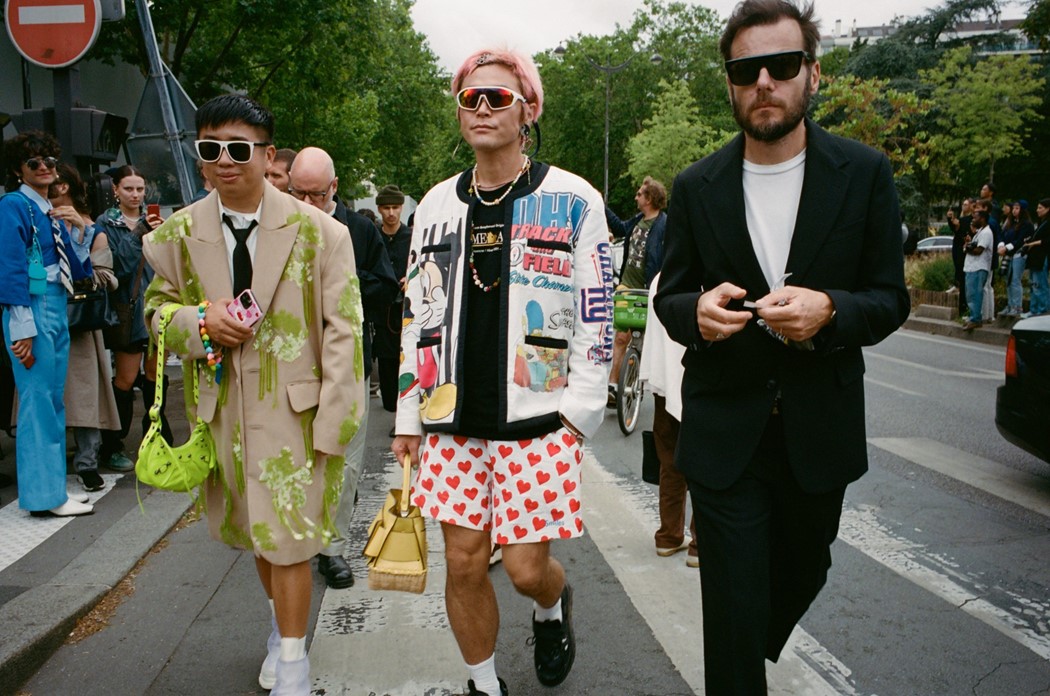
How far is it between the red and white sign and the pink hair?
142 inches

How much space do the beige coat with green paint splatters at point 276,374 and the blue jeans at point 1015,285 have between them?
14.7 meters

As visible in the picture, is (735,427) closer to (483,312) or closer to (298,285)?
(483,312)

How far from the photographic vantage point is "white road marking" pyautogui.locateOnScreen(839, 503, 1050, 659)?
385cm

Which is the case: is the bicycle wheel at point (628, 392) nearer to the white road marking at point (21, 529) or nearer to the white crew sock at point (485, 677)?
the white road marking at point (21, 529)

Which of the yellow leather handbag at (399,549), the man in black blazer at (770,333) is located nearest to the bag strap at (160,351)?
the yellow leather handbag at (399,549)

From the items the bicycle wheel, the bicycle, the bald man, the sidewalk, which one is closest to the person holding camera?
the bicycle

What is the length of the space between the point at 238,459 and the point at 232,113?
3.81 ft

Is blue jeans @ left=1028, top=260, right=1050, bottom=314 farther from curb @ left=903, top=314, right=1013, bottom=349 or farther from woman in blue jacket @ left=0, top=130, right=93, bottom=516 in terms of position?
woman in blue jacket @ left=0, top=130, right=93, bottom=516

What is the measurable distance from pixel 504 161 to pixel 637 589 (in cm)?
229

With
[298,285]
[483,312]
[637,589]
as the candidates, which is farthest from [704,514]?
[637,589]

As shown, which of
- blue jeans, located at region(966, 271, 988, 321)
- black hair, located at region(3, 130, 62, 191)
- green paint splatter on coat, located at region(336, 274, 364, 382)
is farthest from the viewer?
blue jeans, located at region(966, 271, 988, 321)

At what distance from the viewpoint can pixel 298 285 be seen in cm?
312

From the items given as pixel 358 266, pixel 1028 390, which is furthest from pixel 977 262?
pixel 358 266

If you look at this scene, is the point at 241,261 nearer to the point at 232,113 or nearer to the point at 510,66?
the point at 232,113
